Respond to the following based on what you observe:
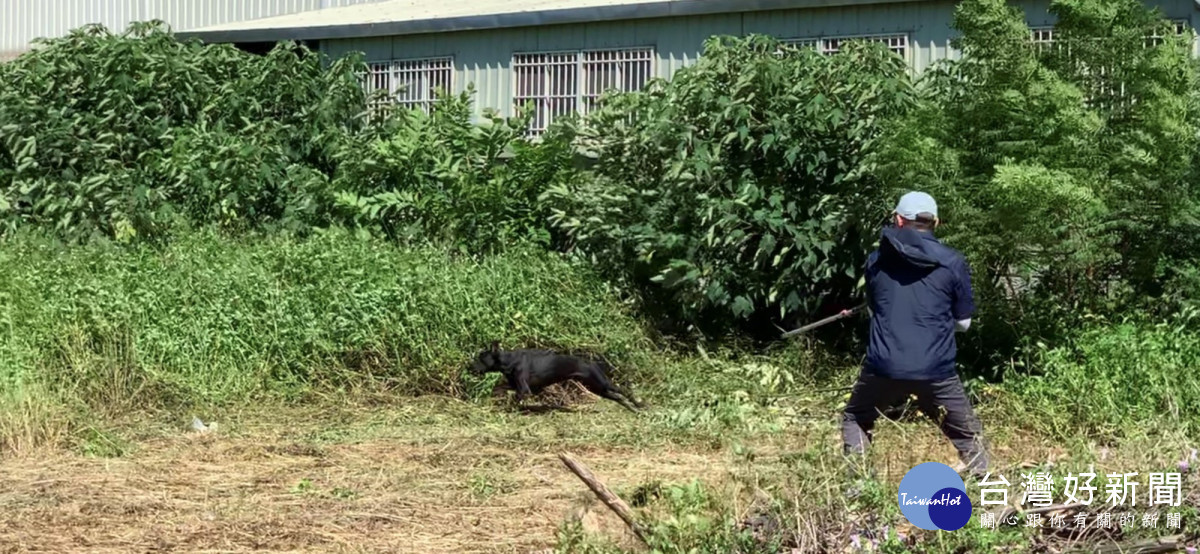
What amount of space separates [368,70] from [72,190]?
334cm

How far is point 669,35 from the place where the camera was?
47.7ft

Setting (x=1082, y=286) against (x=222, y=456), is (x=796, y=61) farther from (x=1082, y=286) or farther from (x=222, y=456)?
(x=222, y=456)

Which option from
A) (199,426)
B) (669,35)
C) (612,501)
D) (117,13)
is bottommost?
(199,426)

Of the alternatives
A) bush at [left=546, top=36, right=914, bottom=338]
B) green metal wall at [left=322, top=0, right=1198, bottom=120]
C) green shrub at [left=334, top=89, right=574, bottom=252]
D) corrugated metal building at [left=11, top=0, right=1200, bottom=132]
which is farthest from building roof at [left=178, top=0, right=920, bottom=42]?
bush at [left=546, top=36, right=914, bottom=338]

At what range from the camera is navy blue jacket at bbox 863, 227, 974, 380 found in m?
6.89

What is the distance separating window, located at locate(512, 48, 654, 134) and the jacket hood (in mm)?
7836

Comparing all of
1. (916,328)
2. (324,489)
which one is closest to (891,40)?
(916,328)

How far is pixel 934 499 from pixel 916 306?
5.00 ft

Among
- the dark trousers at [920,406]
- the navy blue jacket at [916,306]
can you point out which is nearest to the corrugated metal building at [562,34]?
the navy blue jacket at [916,306]

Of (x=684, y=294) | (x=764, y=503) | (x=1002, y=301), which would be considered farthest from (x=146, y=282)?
(x=764, y=503)

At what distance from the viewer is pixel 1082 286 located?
9664 mm

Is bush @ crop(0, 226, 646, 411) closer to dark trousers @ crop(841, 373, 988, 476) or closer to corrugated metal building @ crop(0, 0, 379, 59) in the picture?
dark trousers @ crop(841, 373, 988, 476)

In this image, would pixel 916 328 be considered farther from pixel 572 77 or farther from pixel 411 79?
pixel 411 79

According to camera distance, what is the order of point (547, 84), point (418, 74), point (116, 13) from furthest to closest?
point (116, 13) < point (418, 74) < point (547, 84)
